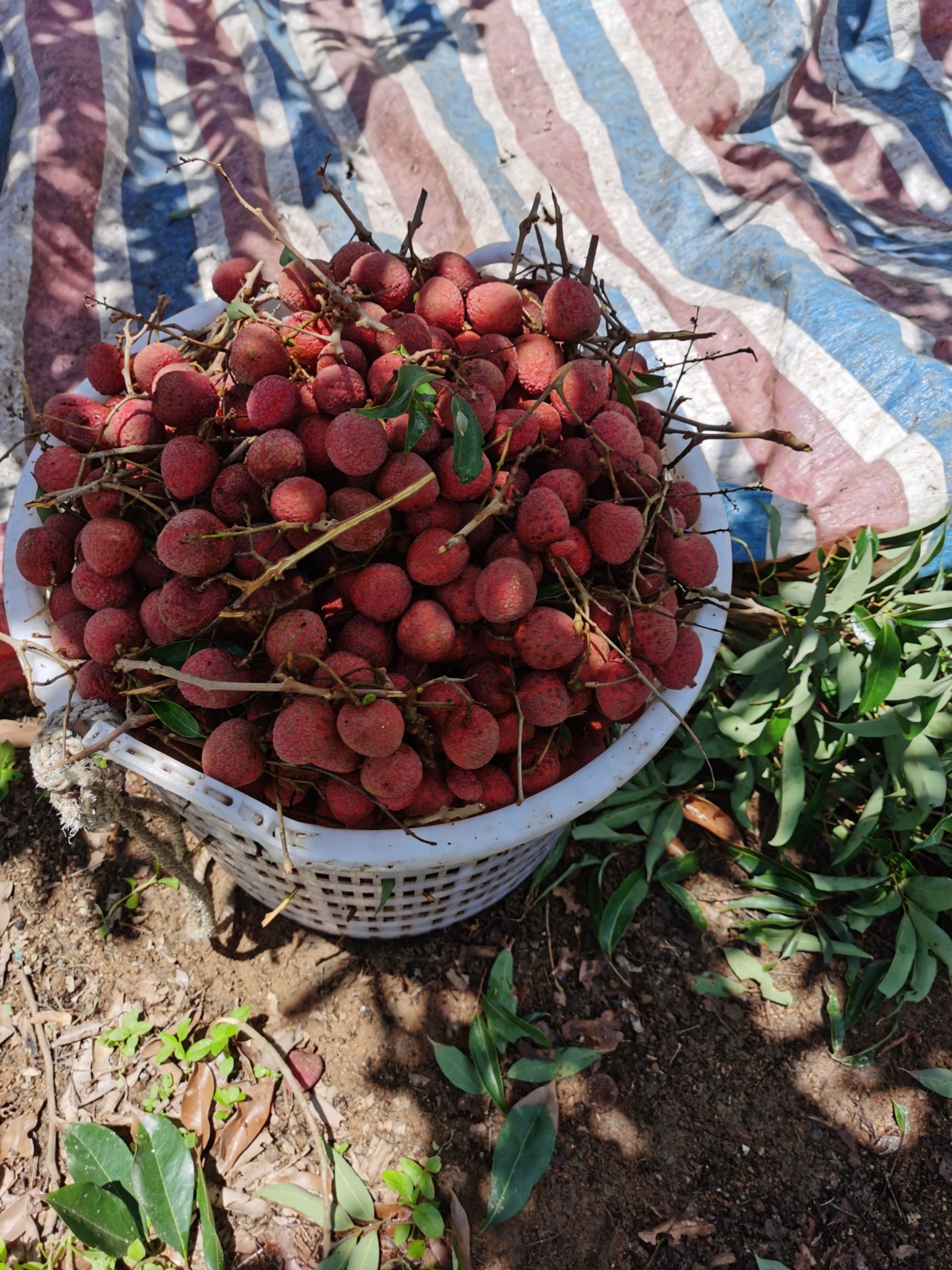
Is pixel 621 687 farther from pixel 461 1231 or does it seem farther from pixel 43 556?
pixel 461 1231

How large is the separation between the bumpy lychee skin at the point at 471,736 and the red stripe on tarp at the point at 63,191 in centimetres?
154

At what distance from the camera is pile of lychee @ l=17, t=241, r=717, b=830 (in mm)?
946

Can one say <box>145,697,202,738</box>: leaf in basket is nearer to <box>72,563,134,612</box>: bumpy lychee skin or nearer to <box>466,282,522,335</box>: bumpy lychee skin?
<box>72,563,134,612</box>: bumpy lychee skin

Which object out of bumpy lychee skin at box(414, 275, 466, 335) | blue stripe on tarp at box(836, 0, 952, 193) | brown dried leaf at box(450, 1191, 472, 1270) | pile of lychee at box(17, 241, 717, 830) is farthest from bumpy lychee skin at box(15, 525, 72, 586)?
blue stripe on tarp at box(836, 0, 952, 193)

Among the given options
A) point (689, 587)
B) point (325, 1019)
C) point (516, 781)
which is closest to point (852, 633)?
point (689, 587)

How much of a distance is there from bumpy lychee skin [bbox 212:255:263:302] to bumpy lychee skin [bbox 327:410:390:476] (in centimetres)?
46

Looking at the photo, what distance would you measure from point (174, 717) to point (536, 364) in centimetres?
68

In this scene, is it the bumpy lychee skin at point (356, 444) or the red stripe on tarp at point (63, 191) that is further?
the red stripe on tarp at point (63, 191)

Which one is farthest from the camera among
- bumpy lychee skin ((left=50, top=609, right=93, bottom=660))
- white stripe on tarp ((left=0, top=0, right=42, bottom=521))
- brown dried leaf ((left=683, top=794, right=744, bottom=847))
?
white stripe on tarp ((left=0, top=0, right=42, bottom=521))

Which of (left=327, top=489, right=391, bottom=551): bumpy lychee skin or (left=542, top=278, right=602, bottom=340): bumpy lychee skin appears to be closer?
(left=327, top=489, right=391, bottom=551): bumpy lychee skin

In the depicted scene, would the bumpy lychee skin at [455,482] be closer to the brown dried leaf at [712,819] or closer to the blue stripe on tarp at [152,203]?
the brown dried leaf at [712,819]

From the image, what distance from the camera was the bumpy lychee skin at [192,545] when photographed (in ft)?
3.09

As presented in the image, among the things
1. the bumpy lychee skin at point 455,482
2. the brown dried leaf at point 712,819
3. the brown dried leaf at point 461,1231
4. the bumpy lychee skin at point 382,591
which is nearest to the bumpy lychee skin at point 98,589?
the bumpy lychee skin at point 382,591

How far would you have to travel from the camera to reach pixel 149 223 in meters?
2.25
